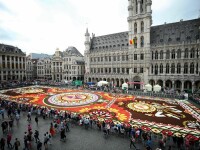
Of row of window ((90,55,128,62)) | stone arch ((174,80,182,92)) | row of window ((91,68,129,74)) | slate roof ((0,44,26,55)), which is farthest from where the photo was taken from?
slate roof ((0,44,26,55))

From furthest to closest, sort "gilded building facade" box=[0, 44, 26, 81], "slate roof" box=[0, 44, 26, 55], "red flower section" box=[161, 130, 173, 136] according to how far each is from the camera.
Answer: "slate roof" box=[0, 44, 26, 55] < "gilded building facade" box=[0, 44, 26, 81] < "red flower section" box=[161, 130, 173, 136]

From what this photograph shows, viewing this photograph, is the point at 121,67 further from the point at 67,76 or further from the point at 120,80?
the point at 67,76

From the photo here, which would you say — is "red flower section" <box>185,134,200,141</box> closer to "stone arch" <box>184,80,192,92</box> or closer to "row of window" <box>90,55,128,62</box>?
"stone arch" <box>184,80,192,92</box>

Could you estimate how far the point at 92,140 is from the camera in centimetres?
1602

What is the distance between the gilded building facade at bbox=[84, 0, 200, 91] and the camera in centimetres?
4588

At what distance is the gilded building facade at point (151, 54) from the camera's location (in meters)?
45.9

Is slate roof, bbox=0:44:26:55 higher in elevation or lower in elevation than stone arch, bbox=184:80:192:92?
higher

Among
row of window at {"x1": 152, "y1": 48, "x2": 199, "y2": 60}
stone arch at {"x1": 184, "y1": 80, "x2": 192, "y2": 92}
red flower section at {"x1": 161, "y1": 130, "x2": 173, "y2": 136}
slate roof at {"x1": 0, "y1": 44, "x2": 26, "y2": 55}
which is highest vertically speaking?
slate roof at {"x1": 0, "y1": 44, "x2": 26, "y2": 55}

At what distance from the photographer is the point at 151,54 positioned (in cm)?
5188

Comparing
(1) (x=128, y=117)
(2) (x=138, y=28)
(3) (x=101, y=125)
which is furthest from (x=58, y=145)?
(2) (x=138, y=28)

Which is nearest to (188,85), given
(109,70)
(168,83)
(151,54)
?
(168,83)

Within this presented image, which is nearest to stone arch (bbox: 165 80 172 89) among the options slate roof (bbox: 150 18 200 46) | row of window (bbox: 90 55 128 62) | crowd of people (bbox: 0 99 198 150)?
slate roof (bbox: 150 18 200 46)

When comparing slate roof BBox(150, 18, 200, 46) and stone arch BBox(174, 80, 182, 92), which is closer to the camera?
slate roof BBox(150, 18, 200, 46)

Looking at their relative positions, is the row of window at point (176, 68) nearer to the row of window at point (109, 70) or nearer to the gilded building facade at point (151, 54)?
the gilded building facade at point (151, 54)
